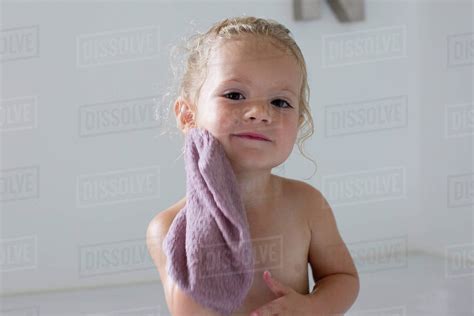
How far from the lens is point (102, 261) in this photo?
1.77 metres

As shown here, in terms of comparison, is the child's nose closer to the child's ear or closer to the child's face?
the child's face

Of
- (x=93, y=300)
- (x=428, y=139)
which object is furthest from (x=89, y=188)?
(x=428, y=139)

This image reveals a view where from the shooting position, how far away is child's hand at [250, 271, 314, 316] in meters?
1.05

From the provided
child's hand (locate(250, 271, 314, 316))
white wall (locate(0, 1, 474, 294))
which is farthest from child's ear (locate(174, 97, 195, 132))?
white wall (locate(0, 1, 474, 294))

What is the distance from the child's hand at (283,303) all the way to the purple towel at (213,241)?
0.11 ft

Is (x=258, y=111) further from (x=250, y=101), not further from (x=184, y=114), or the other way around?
(x=184, y=114)

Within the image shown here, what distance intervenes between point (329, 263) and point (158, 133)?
801mm

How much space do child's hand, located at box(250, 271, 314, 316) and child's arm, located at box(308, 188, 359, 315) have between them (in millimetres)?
53

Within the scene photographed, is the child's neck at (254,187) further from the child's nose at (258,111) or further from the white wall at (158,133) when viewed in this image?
the white wall at (158,133)

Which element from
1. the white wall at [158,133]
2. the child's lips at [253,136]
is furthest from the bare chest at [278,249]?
the white wall at [158,133]

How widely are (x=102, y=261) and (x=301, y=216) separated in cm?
73

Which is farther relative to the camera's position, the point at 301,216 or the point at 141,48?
the point at 141,48

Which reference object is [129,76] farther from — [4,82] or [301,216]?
[301,216]

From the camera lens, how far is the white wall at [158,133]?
1.80 metres
